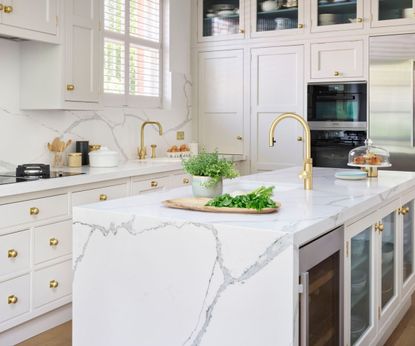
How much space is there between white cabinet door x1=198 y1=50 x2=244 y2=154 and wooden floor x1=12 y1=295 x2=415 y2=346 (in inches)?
98.3

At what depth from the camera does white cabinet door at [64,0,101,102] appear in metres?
3.78

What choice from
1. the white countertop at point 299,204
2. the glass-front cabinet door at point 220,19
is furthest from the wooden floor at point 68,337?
the glass-front cabinet door at point 220,19

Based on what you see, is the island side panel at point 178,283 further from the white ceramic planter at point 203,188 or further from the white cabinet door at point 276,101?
the white cabinet door at point 276,101

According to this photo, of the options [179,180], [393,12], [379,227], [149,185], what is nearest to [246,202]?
[379,227]

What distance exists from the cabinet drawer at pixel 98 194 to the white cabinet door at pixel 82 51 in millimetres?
668

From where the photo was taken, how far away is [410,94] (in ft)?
14.8

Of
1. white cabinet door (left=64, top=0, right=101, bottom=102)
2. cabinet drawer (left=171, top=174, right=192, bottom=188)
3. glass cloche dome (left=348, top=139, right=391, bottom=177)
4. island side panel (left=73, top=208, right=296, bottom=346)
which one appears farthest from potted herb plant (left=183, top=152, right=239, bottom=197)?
cabinet drawer (left=171, top=174, right=192, bottom=188)

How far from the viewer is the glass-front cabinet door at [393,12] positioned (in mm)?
4535

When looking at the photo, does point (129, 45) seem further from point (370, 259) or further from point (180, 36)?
point (370, 259)

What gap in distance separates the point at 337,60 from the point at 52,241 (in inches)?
114

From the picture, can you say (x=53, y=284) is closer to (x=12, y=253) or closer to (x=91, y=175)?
(x=12, y=253)

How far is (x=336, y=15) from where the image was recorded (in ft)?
15.9

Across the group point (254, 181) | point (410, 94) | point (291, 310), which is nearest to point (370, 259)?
point (254, 181)

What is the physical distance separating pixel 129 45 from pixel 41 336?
103 inches
